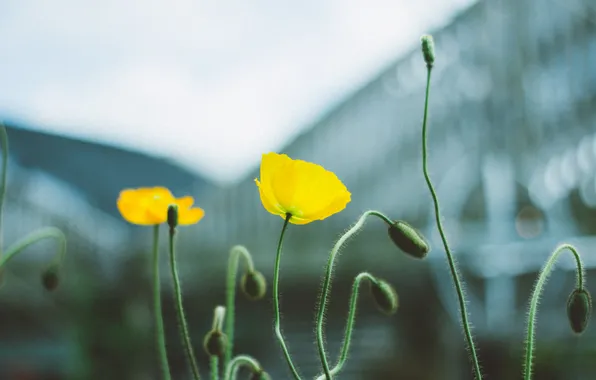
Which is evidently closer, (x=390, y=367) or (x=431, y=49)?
(x=431, y=49)

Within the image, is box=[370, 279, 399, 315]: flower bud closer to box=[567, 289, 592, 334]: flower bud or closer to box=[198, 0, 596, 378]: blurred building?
box=[567, 289, 592, 334]: flower bud

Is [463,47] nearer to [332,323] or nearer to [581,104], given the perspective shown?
[581,104]

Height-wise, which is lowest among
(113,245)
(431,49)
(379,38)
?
(431,49)

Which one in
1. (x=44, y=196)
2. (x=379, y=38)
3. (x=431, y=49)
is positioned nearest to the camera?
(x=431, y=49)

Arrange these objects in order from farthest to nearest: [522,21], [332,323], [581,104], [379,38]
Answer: [522,21]
[581,104]
[332,323]
[379,38]

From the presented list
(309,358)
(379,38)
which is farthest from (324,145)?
(379,38)

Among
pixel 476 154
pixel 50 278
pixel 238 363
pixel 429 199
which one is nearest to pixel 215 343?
pixel 238 363

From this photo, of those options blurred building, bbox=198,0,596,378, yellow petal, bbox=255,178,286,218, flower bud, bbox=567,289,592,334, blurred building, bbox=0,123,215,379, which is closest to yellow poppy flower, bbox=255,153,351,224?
yellow petal, bbox=255,178,286,218
